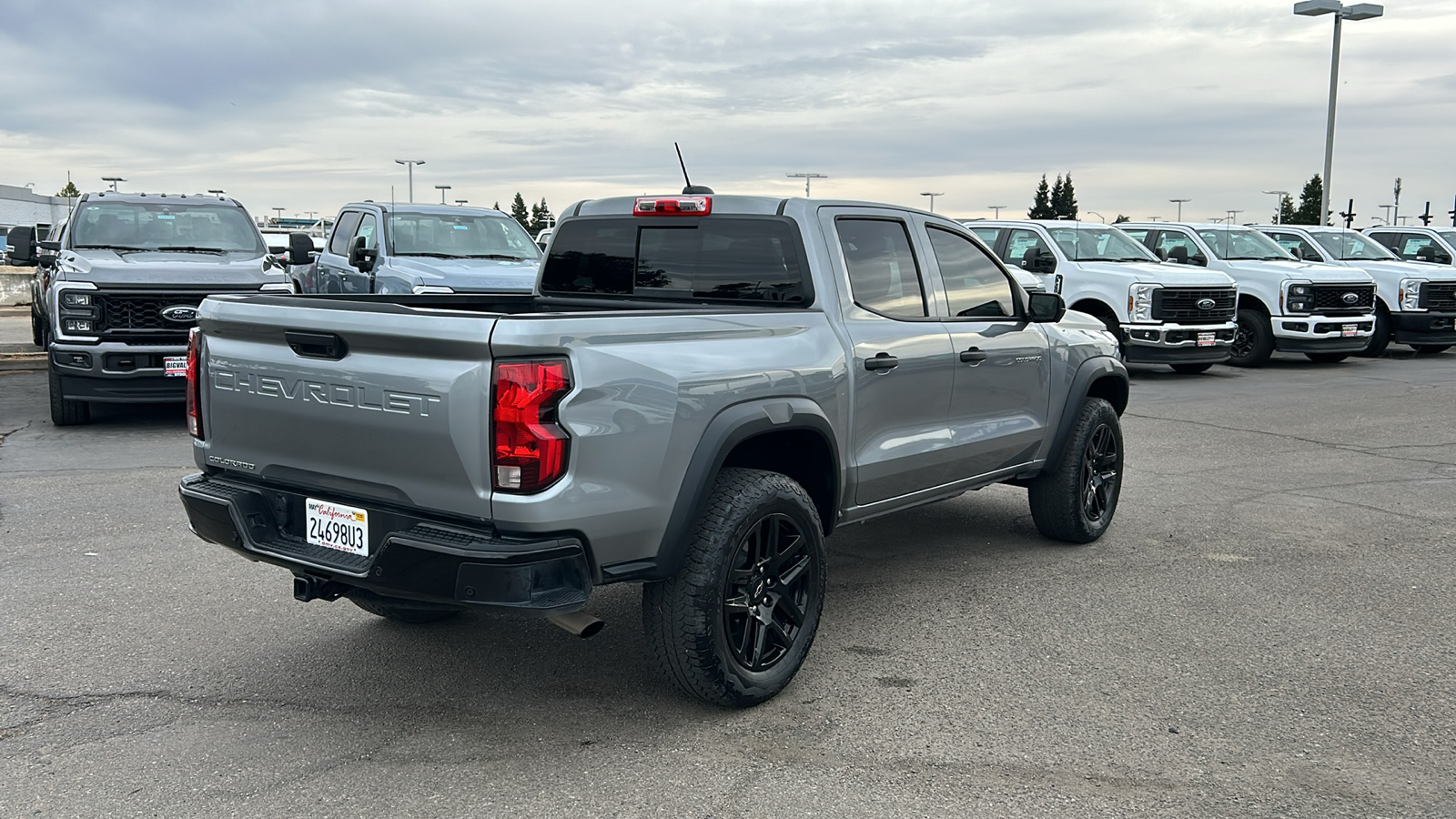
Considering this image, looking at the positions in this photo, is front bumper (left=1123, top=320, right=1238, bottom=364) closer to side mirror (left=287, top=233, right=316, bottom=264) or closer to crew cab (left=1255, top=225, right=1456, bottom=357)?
crew cab (left=1255, top=225, right=1456, bottom=357)

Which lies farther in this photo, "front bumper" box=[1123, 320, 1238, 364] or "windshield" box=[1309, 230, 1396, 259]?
"windshield" box=[1309, 230, 1396, 259]

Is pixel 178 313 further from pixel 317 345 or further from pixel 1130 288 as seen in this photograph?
pixel 1130 288

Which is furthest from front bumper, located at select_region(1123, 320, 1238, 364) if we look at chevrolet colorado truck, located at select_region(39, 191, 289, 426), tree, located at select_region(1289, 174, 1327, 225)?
tree, located at select_region(1289, 174, 1327, 225)

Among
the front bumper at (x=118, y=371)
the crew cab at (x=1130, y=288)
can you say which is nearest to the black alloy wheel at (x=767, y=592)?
the front bumper at (x=118, y=371)

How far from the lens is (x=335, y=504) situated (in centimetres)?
392

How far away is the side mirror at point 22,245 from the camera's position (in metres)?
10.1

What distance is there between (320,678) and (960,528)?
3.88 m

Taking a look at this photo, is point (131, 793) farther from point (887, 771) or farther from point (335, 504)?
point (887, 771)

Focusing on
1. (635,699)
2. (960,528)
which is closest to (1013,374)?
(960,528)

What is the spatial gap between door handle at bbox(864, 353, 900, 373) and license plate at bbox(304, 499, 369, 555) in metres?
2.07

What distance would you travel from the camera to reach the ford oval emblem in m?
9.96

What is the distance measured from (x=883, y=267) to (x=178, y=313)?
7.06m

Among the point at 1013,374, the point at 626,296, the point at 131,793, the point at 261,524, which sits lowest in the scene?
the point at 131,793

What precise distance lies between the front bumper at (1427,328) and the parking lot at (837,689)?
1330 cm
